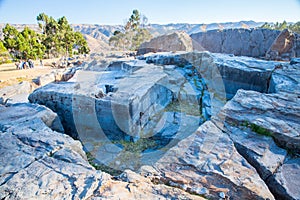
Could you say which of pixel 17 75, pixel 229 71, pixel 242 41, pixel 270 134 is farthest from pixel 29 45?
pixel 270 134

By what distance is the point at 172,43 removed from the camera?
15.7 metres

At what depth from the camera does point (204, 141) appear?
263cm

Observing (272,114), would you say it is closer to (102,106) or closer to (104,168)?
(104,168)

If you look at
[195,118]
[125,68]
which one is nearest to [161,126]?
[195,118]

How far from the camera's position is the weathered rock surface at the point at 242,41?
50.1 ft

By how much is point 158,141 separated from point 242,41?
15.5 meters

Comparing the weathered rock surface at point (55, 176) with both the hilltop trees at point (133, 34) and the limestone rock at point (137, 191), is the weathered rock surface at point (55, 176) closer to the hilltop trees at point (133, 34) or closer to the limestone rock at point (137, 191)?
the limestone rock at point (137, 191)

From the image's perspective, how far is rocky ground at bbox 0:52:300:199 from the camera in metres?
1.90

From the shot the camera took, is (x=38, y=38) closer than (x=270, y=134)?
No

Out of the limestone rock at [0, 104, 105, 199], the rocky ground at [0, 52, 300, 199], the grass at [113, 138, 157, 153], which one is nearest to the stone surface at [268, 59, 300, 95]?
the rocky ground at [0, 52, 300, 199]

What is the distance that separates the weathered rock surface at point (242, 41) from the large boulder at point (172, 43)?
7.86ft

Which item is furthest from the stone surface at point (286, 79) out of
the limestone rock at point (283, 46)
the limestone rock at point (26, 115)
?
the limestone rock at point (283, 46)

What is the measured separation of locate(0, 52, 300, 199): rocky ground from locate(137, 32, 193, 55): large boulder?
10.4 meters

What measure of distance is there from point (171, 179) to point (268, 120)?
1.93 m
